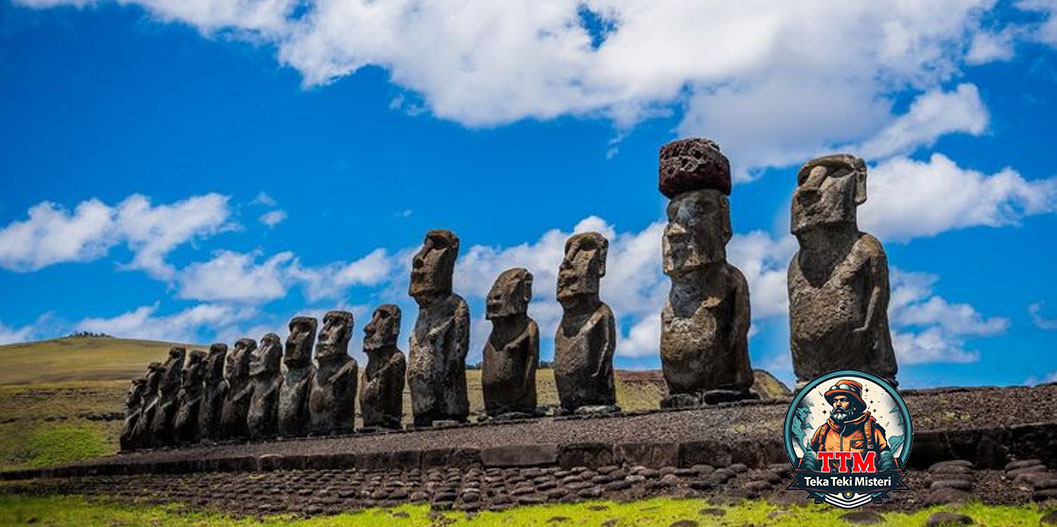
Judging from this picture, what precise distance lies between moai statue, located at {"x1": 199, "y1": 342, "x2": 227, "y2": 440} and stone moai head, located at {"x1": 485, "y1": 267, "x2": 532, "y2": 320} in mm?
10983

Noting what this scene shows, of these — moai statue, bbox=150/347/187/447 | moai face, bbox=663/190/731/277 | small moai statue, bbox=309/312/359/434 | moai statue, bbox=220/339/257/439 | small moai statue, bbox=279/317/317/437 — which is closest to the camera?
moai face, bbox=663/190/731/277

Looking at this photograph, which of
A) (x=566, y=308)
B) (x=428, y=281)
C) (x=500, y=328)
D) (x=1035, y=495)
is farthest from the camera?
(x=428, y=281)

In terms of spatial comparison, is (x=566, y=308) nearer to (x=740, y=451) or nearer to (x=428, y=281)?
(x=428, y=281)

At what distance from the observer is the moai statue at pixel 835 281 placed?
Answer: 12227mm

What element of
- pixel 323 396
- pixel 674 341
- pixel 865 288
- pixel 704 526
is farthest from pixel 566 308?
pixel 704 526

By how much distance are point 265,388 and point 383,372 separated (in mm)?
5047

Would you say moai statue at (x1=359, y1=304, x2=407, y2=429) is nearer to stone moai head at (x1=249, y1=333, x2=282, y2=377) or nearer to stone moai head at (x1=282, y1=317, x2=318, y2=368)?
stone moai head at (x1=282, y1=317, x2=318, y2=368)

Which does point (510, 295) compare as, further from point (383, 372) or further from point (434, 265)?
point (383, 372)

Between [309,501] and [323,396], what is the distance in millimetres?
9230

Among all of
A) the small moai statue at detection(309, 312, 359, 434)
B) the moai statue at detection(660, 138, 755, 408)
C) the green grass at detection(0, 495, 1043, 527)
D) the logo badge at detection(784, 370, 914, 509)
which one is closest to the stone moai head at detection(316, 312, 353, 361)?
the small moai statue at detection(309, 312, 359, 434)

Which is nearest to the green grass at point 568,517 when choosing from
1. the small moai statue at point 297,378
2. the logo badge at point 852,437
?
the logo badge at point 852,437

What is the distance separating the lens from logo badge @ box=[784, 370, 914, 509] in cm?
752

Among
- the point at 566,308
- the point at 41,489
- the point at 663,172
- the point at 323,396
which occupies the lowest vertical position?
the point at 41,489

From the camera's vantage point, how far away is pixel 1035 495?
23.4ft
